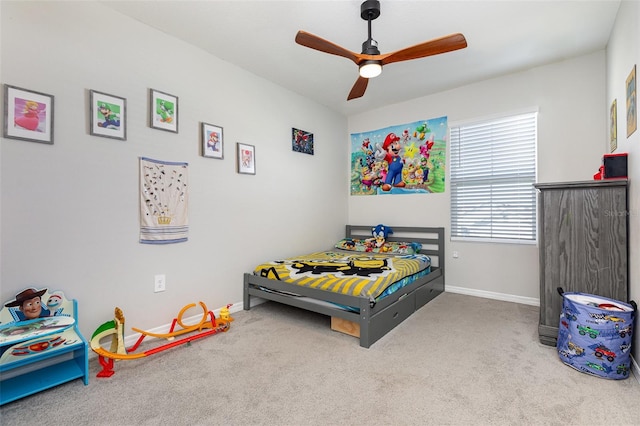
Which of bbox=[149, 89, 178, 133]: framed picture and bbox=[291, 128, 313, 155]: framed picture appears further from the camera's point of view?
bbox=[291, 128, 313, 155]: framed picture

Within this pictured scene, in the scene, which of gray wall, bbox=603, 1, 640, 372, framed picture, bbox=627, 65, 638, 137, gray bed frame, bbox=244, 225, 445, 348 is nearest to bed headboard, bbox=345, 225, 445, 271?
gray bed frame, bbox=244, 225, 445, 348

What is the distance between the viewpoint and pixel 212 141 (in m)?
3.04

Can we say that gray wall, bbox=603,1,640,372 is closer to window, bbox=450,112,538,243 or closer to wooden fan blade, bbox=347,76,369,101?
window, bbox=450,112,538,243

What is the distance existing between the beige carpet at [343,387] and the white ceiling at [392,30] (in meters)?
2.61

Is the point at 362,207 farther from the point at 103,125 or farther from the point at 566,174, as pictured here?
the point at 103,125

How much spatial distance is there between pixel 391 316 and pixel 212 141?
2374 millimetres

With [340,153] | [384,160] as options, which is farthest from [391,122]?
[340,153]

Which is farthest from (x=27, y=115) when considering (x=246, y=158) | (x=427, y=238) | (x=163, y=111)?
(x=427, y=238)

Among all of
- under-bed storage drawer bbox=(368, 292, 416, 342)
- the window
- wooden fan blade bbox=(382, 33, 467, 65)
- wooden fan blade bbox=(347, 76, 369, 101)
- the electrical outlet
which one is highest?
wooden fan blade bbox=(382, 33, 467, 65)

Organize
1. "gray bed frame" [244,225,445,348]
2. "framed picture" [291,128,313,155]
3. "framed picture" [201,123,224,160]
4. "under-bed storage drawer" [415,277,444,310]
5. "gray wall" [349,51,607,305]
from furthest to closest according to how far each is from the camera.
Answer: "framed picture" [291,128,313,155]
"under-bed storage drawer" [415,277,444,310]
"gray wall" [349,51,607,305]
"framed picture" [201,123,224,160]
"gray bed frame" [244,225,445,348]

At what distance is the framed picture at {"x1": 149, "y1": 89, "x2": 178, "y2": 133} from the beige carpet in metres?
1.83

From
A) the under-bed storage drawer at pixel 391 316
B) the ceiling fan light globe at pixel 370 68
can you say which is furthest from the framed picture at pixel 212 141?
the under-bed storage drawer at pixel 391 316

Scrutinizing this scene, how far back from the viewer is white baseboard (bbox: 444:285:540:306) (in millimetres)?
3455

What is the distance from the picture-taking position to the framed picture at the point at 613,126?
8.46ft
